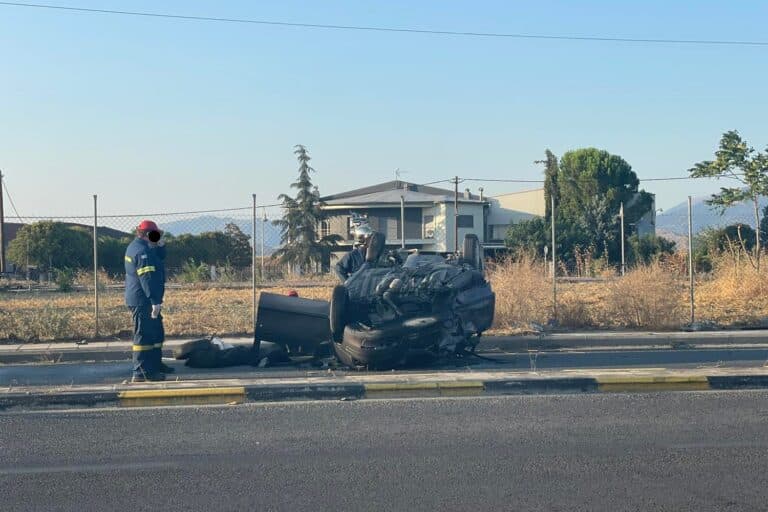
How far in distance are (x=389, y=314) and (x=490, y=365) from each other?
153cm

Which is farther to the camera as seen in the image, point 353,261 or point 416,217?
point 416,217

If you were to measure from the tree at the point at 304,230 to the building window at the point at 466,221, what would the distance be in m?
10.4

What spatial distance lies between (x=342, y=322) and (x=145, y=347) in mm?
2299

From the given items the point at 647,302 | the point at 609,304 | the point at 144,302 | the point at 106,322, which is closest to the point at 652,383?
the point at 144,302

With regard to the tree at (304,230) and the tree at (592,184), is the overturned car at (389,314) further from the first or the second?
the tree at (592,184)

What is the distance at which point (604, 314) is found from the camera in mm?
16094

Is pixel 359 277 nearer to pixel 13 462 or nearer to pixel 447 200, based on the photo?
pixel 13 462

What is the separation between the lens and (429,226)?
5628 cm

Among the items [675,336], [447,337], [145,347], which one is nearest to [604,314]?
[675,336]

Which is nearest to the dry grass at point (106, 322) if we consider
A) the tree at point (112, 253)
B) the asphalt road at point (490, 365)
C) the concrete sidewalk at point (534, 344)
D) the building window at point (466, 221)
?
the concrete sidewalk at point (534, 344)

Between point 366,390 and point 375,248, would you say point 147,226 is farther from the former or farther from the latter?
point 366,390

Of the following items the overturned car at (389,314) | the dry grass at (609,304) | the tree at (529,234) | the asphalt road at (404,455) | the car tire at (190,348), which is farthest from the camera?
the tree at (529,234)

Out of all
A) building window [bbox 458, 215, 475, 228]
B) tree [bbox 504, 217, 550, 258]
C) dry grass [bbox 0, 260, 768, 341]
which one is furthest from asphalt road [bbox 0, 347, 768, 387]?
building window [bbox 458, 215, 475, 228]

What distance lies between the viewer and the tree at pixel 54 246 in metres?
39.8
